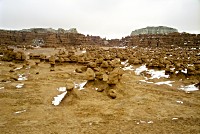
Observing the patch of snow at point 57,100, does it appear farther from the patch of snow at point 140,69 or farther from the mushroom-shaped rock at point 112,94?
the patch of snow at point 140,69

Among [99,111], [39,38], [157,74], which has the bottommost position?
[99,111]

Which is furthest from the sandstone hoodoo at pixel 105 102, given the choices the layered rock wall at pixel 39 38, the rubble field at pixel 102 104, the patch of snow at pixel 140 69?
the layered rock wall at pixel 39 38

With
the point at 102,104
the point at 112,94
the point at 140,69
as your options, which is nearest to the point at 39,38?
the point at 140,69

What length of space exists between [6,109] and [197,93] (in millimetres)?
10576

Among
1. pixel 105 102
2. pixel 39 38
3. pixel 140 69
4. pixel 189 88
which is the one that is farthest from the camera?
pixel 39 38

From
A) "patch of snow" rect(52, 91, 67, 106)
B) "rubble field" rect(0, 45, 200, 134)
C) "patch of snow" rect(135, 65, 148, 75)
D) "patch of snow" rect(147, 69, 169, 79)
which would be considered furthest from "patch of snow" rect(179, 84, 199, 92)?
"patch of snow" rect(52, 91, 67, 106)

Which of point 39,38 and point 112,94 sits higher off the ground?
point 39,38

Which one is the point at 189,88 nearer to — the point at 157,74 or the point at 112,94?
the point at 157,74

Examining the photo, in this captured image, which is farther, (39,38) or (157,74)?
(39,38)

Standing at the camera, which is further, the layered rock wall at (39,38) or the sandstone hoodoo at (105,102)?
the layered rock wall at (39,38)

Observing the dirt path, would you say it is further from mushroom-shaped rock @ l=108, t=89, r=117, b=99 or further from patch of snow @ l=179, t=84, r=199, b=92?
patch of snow @ l=179, t=84, r=199, b=92

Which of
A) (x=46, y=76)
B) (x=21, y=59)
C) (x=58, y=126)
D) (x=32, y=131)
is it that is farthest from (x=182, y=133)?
(x=21, y=59)

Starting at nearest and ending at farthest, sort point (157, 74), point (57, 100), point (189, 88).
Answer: point (57, 100) < point (189, 88) < point (157, 74)

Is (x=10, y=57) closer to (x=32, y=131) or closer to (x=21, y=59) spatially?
(x=21, y=59)
